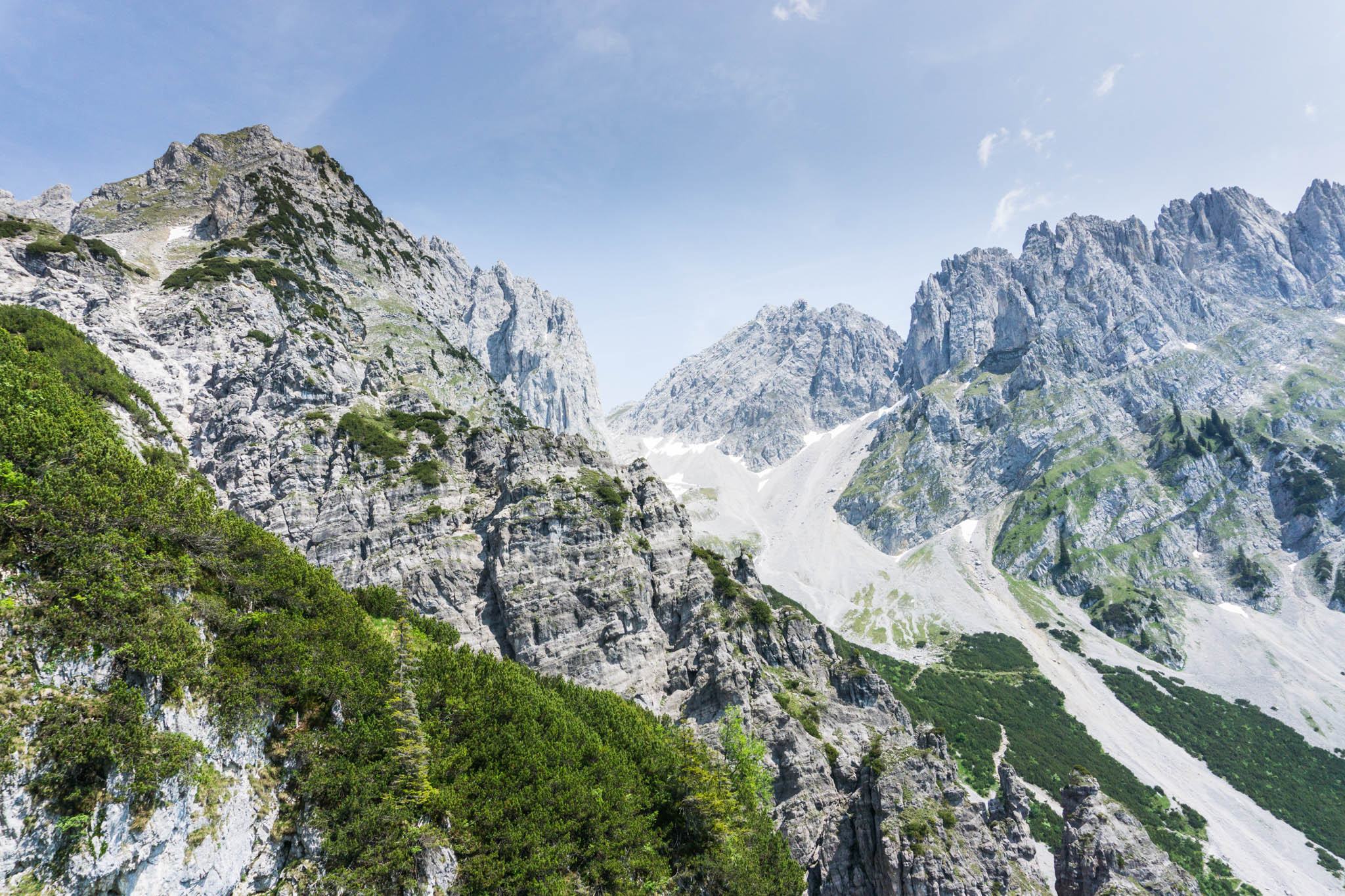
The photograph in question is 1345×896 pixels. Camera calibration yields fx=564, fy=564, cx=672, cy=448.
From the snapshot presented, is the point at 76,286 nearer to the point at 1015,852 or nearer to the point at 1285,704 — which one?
the point at 1015,852

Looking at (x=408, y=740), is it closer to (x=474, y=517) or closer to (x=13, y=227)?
(x=474, y=517)

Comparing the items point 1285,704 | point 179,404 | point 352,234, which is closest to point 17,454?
point 179,404

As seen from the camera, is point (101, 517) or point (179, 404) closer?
point (101, 517)

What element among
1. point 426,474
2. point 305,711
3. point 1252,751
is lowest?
point 1252,751

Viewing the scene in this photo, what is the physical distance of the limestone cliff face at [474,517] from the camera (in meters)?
71.2

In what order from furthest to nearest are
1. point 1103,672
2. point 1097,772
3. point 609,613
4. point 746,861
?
point 1103,672, point 1097,772, point 609,613, point 746,861

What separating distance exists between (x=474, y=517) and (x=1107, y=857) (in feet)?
270

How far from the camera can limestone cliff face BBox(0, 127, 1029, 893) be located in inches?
2805

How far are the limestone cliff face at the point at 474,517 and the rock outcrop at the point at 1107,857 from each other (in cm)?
580

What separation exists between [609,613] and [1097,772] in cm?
14317

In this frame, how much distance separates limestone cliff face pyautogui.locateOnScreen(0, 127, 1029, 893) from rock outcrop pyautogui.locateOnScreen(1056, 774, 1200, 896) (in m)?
5.80

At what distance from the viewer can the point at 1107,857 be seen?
4678 centimetres

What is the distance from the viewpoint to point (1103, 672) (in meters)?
194

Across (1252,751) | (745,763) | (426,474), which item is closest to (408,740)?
(745,763)
